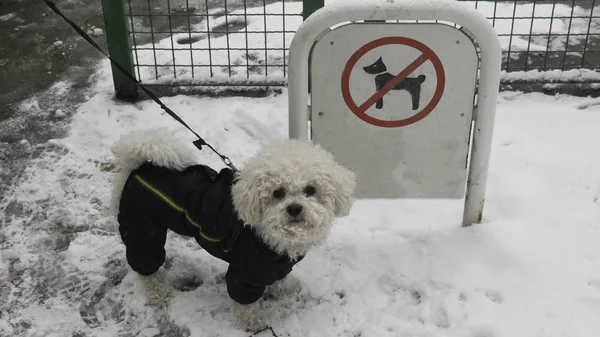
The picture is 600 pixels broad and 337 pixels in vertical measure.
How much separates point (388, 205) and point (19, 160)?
248cm

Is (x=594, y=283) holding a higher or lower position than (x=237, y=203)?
lower

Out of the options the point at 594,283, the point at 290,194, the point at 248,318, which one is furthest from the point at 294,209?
the point at 594,283

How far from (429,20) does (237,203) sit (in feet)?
4.02

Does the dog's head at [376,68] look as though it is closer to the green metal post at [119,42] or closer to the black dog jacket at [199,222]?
the black dog jacket at [199,222]

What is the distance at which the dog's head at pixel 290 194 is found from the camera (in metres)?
2.60

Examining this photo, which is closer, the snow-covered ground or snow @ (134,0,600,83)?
the snow-covered ground

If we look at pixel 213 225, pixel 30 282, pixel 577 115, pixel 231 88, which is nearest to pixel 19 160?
pixel 30 282

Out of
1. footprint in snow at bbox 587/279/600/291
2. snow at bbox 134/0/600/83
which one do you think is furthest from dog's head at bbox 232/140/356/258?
snow at bbox 134/0/600/83

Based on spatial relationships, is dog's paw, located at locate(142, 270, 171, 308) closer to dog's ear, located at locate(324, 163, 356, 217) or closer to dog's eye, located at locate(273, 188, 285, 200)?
dog's eye, located at locate(273, 188, 285, 200)

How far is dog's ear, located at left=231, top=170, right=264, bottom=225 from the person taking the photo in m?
2.61

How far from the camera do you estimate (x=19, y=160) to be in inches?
172

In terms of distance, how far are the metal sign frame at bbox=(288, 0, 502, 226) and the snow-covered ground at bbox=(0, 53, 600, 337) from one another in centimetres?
43

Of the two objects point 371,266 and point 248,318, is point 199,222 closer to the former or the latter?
point 248,318

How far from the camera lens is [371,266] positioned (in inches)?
131
